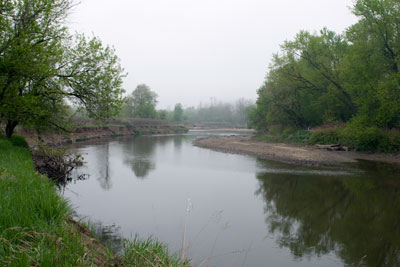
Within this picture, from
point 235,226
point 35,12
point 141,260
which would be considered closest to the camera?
point 141,260

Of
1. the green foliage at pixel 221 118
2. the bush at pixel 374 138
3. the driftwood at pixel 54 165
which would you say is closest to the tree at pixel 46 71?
the driftwood at pixel 54 165

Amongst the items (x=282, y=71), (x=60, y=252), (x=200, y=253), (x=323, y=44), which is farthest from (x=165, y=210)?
(x=323, y=44)

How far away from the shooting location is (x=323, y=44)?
34.8 meters

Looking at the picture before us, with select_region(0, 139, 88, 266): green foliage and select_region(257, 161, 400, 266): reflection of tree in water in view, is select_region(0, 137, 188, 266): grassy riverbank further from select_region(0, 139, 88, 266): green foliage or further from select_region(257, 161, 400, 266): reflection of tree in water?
select_region(257, 161, 400, 266): reflection of tree in water

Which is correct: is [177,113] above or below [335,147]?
above

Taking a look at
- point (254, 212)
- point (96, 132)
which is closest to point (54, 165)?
point (254, 212)

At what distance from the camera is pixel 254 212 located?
37.4ft

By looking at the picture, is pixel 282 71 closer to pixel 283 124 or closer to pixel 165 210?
pixel 283 124

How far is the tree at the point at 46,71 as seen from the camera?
1208 cm

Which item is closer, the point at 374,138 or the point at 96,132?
the point at 374,138

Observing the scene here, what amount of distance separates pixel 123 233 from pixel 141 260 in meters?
4.18

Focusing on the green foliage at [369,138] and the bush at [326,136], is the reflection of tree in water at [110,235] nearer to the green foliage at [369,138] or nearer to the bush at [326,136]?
the green foliage at [369,138]

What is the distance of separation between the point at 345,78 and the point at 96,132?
3715 cm

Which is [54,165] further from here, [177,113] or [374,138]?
[177,113]
